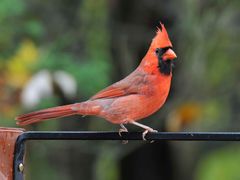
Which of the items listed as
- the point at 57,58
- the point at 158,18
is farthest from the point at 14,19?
the point at 158,18

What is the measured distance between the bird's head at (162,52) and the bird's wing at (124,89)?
0.14 metres

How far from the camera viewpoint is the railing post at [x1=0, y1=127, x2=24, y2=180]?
3.31 m

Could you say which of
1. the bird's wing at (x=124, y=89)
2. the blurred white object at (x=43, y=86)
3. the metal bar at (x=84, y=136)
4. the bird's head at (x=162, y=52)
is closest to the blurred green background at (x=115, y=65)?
the blurred white object at (x=43, y=86)

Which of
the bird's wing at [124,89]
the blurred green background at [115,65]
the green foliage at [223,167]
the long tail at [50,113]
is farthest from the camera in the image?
the green foliage at [223,167]

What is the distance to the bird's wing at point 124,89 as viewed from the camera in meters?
4.60

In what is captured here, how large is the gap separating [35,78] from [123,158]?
2.00 metres

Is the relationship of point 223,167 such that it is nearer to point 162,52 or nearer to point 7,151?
point 162,52

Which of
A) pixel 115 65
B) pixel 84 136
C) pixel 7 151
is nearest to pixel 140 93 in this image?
pixel 84 136

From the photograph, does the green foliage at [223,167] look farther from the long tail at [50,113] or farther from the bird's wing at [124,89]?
the long tail at [50,113]

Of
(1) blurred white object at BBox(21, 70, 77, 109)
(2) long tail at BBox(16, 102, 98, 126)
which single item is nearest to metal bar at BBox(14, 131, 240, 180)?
(2) long tail at BBox(16, 102, 98, 126)

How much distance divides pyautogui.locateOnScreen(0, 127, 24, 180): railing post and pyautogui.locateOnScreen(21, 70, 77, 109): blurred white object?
3845mm

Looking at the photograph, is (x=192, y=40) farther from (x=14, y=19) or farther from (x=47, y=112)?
(x=47, y=112)

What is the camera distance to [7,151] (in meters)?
3.36

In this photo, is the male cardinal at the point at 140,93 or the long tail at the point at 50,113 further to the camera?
the male cardinal at the point at 140,93
